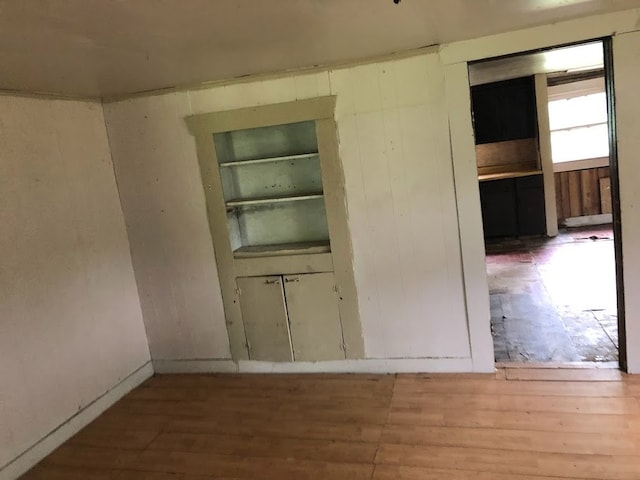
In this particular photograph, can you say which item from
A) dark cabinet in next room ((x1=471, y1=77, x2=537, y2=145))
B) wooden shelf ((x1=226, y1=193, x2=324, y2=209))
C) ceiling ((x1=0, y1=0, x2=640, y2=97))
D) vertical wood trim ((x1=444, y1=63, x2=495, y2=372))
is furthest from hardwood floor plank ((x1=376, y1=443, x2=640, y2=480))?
dark cabinet in next room ((x1=471, y1=77, x2=537, y2=145))

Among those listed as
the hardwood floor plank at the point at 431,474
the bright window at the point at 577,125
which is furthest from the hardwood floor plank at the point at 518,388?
the bright window at the point at 577,125

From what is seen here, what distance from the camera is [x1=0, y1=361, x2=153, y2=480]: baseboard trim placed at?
281 cm

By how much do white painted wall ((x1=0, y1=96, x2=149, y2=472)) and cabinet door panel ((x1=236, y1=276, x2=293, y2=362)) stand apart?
2.95ft

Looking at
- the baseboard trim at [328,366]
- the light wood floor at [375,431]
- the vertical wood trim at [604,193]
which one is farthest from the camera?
the vertical wood trim at [604,193]

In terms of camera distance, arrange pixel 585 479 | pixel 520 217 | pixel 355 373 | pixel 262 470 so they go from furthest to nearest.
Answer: pixel 520 217, pixel 355 373, pixel 262 470, pixel 585 479

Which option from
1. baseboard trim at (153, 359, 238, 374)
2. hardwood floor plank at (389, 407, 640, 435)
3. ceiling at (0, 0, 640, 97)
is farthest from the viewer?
baseboard trim at (153, 359, 238, 374)

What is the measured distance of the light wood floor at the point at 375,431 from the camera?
2.46m

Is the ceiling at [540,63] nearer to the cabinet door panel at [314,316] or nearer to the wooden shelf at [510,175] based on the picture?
the wooden shelf at [510,175]

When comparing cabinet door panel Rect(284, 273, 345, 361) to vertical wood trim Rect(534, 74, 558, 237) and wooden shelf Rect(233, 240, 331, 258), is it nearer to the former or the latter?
wooden shelf Rect(233, 240, 331, 258)

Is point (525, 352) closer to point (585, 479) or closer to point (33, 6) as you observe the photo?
point (585, 479)

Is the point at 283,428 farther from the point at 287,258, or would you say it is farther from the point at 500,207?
the point at 500,207

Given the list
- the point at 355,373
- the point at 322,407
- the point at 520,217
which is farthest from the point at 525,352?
the point at 520,217

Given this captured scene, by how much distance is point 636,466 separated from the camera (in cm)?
229

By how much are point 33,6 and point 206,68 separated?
1.39 metres
